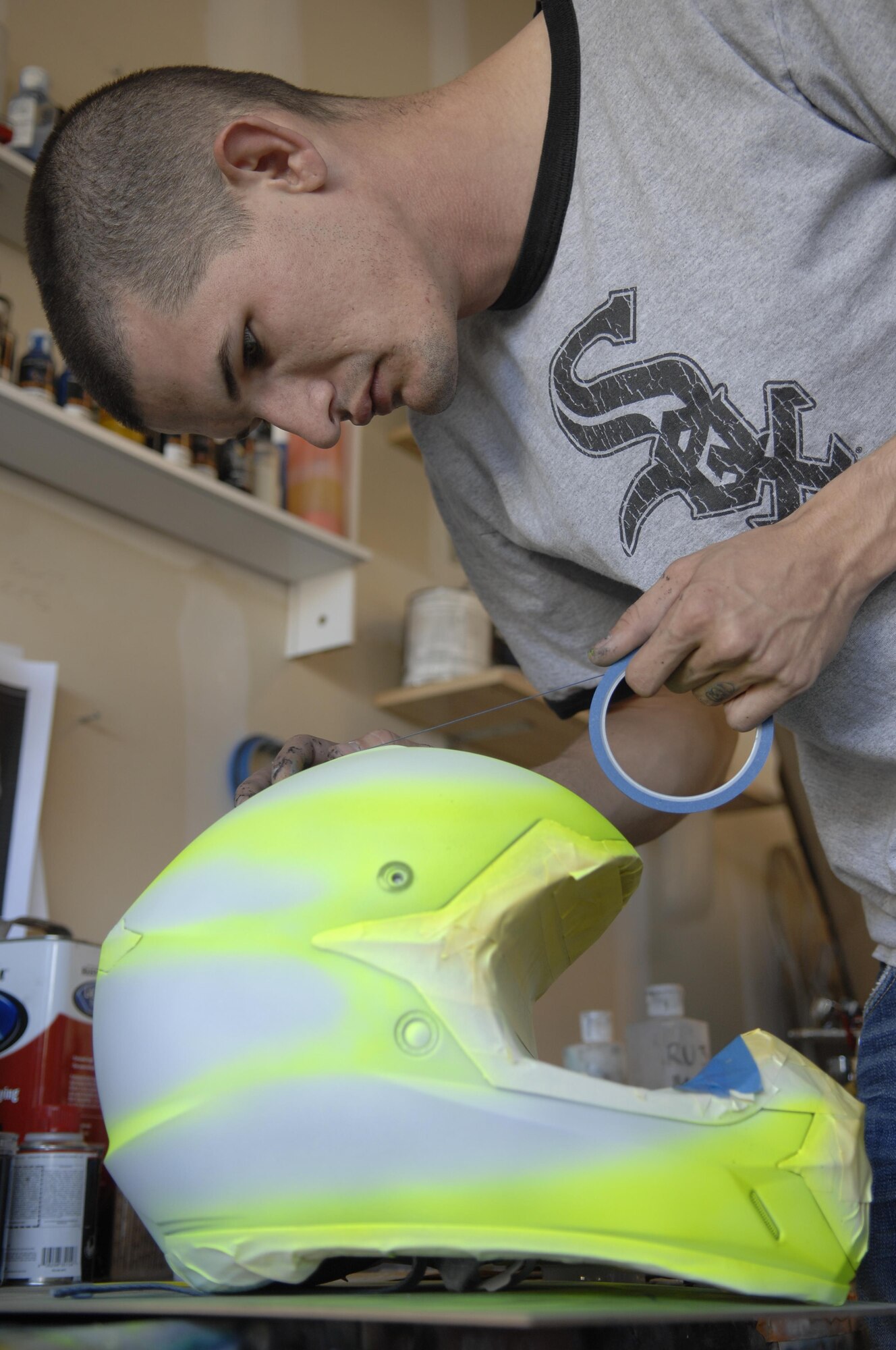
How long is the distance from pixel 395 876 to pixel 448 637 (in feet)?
3.85

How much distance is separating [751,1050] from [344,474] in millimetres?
1218

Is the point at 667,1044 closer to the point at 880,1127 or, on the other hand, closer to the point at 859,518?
the point at 880,1127

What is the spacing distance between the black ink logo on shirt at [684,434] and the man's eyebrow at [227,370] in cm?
23

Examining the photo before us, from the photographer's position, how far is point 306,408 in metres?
0.85

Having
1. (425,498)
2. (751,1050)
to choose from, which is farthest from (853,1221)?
(425,498)

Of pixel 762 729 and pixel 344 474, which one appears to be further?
pixel 344 474

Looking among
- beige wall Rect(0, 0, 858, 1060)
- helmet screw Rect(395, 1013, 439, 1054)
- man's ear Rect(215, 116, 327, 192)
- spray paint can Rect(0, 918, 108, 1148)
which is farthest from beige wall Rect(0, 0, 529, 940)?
helmet screw Rect(395, 1013, 439, 1054)

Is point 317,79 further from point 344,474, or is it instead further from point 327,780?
point 327,780

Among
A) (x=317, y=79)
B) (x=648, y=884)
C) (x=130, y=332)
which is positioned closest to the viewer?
(x=130, y=332)

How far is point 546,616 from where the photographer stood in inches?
39.9

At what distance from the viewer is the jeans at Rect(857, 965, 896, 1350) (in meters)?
0.78

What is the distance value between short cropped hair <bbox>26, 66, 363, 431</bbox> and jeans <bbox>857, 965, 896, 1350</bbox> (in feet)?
2.32

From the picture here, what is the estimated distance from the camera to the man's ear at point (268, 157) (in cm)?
82

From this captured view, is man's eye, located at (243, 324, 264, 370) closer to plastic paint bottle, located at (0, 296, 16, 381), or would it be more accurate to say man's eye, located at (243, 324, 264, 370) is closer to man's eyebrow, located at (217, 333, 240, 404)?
man's eyebrow, located at (217, 333, 240, 404)
